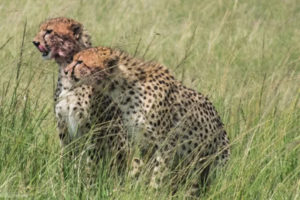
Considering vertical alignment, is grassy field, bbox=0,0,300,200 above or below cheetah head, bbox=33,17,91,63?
below

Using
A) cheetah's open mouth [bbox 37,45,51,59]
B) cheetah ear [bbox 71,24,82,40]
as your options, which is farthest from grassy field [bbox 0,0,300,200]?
cheetah ear [bbox 71,24,82,40]

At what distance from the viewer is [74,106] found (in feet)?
12.7

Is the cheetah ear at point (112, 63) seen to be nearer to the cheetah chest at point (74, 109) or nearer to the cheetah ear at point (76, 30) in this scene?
the cheetah chest at point (74, 109)

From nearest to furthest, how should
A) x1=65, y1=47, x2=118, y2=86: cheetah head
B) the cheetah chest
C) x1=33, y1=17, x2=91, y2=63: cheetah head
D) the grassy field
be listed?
the grassy field → x1=65, y1=47, x2=118, y2=86: cheetah head → the cheetah chest → x1=33, y1=17, x2=91, y2=63: cheetah head

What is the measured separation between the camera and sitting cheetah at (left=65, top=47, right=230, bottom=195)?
12.4 feet

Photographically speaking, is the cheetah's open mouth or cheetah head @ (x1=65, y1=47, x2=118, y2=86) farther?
the cheetah's open mouth

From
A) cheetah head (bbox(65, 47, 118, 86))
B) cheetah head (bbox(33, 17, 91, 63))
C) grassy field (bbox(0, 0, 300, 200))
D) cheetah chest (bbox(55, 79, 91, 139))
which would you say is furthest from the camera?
cheetah head (bbox(33, 17, 91, 63))

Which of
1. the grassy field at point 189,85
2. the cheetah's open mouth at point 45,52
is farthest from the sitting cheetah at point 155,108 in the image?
the cheetah's open mouth at point 45,52

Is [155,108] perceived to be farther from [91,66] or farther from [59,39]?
[59,39]

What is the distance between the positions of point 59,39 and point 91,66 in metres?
0.37

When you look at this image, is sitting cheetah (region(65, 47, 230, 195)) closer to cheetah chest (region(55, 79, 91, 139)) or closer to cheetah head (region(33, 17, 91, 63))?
cheetah chest (region(55, 79, 91, 139))

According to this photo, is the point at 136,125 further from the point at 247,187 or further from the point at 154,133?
the point at 247,187

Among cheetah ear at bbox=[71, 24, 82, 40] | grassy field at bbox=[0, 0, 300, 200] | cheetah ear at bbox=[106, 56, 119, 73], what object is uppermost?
cheetah ear at bbox=[71, 24, 82, 40]

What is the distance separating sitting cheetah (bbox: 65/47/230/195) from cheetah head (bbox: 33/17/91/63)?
8.1 inches
